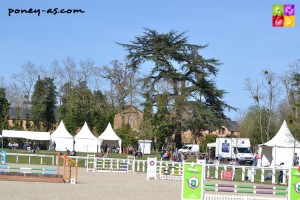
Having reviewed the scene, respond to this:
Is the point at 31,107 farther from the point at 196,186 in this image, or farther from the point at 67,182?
the point at 196,186

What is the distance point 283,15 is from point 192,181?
6418mm

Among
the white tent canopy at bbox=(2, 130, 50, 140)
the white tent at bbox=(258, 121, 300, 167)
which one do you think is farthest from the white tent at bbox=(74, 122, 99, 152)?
the white tent at bbox=(258, 121, 300, 167)

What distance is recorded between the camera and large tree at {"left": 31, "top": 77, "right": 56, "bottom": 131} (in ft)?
287

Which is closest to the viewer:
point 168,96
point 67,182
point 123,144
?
point 67,182

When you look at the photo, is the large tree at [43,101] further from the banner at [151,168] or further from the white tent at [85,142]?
the banner at [151,168]

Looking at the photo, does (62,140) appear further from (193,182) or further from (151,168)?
(193,182)

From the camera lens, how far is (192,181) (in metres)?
17.7

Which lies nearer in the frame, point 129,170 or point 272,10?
point 272,10

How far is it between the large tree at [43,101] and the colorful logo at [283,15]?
233ft

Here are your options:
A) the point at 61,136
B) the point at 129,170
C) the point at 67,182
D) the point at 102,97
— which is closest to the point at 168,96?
the point at 61,136

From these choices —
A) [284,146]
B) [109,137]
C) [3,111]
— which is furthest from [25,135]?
[284,146]

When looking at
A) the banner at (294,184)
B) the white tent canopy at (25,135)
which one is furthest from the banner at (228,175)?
the white tent canopy at (25,135)

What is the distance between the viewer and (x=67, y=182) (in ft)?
83.0

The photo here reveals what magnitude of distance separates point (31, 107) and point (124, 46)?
92.4ft
